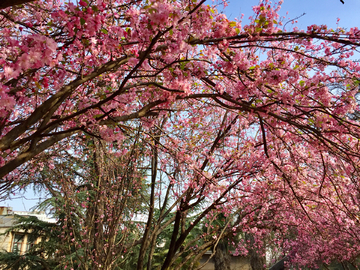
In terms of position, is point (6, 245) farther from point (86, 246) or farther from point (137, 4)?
point (137, 4)

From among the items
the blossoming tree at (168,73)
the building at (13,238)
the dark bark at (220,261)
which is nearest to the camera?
the blossoming tree at (168,73)

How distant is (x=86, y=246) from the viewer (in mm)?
4598

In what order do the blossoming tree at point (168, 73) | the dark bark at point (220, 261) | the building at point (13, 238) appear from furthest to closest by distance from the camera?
the dark bark at point (220, 261) < the building at point (13, 238) < the blossoming tree at point (168, 73)

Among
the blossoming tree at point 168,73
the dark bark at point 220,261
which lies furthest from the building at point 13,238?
the dark bark at point 220,261

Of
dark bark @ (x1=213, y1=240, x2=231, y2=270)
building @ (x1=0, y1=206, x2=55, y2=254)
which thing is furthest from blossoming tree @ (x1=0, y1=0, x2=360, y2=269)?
dark bark @ (x1=213, y1=240, x2=231, y2=270)

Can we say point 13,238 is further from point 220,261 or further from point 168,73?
point 168,73

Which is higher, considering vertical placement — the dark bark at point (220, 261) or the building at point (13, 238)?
the building at point (13, 238)

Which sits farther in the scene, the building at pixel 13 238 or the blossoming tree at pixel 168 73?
the building at pixel 13 238

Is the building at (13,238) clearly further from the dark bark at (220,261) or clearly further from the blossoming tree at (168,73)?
the dark bark at (220,261)

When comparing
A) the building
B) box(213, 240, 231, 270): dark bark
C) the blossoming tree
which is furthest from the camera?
box(213, 240, 231, 270): dark bark

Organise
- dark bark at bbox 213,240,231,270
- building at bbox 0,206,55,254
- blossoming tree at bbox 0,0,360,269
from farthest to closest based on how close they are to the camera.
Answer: dark bark at bbox 213,240,231,270 → building at bbox 0,206,55,254 → blossoming tree at bbox 0,0,360,269

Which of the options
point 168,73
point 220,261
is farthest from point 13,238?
point 168,73

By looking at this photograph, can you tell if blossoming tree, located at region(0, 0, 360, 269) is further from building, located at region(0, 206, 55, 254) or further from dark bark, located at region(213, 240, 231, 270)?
dark bark, located at region(213, 240, 231, 270)

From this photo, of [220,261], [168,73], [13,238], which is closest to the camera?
[168,73]
